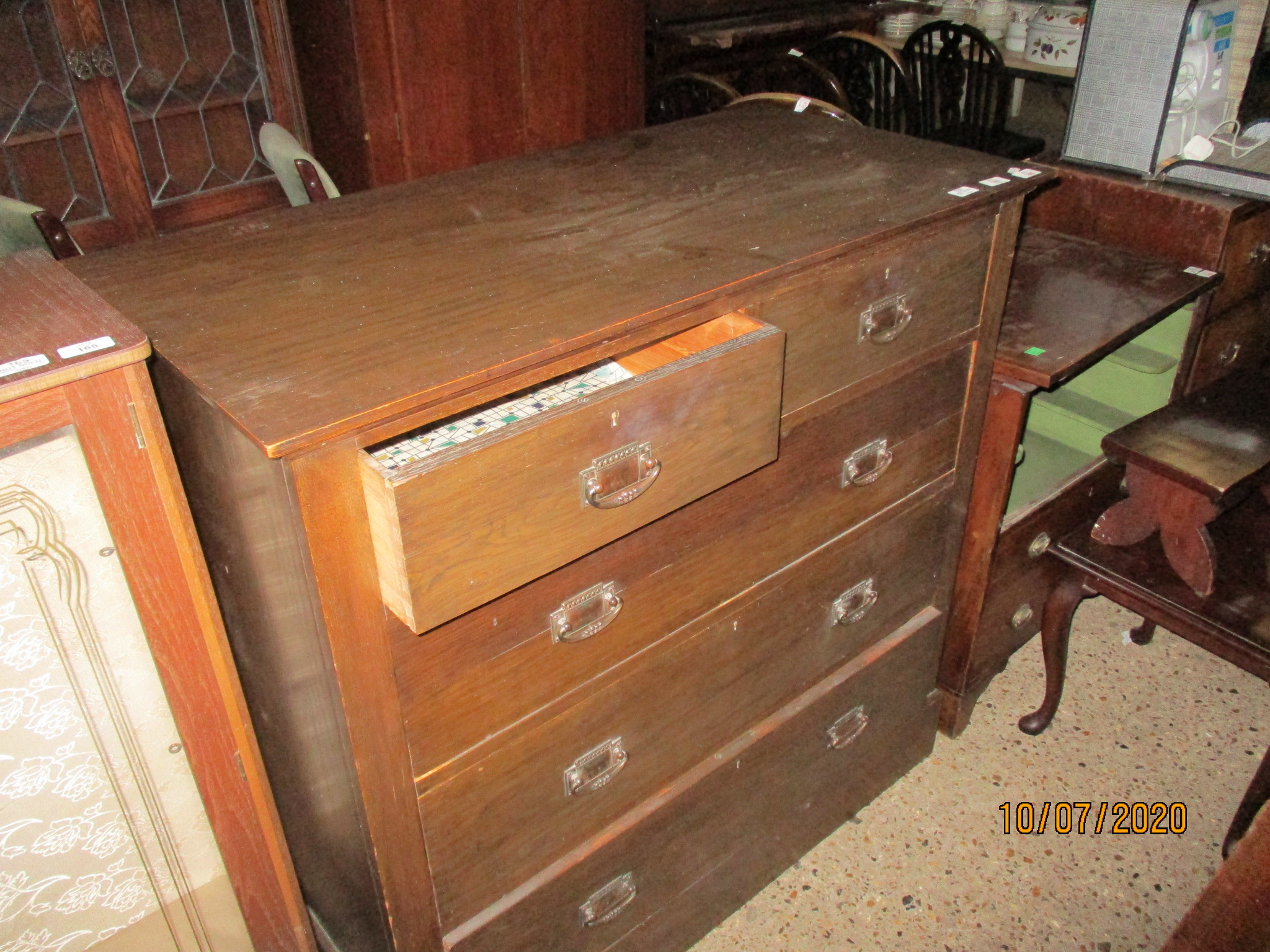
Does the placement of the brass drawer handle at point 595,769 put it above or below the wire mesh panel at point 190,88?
below

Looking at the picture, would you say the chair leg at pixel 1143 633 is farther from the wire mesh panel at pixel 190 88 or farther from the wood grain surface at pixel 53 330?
the wire mesh panel at pixel 190 88

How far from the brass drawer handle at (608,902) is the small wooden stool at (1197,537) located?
2.78 ft

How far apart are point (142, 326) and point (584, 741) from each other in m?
0.59

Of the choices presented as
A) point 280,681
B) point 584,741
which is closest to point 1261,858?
point 584,741

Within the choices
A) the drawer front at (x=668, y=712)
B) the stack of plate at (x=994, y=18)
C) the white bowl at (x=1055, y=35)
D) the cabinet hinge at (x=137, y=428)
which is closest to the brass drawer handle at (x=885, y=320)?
the drawer front at (x=668, y=712)

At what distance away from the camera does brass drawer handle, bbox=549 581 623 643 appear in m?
0.98

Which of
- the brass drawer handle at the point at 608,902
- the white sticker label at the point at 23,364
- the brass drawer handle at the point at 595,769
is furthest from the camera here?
the brass drawer handle at the point at 608,902

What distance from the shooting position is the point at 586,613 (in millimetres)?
1002

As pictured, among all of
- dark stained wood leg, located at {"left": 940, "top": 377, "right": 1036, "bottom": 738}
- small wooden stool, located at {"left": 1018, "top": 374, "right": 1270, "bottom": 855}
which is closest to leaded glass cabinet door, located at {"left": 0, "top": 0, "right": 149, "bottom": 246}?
dark stained wood leg, located at {"left": 940, "top": 377, "right": 1036, "bottom": 738}

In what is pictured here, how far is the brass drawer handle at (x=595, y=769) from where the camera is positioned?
1092mm

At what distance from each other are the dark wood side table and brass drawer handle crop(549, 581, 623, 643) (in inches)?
27.8

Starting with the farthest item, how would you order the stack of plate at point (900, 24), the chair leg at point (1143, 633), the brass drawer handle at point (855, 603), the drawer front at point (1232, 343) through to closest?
the stack of plate at point (900, 24), the chair leg at point (1143, 633), the drawer front at point (1232, 343), the brass drawer handle at point (855, 603)

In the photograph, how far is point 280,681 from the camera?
3.25ft

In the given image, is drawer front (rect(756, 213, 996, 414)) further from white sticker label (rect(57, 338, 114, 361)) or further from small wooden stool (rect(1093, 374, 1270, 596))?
white sticker label (rect(57, 338, 114, 361))
